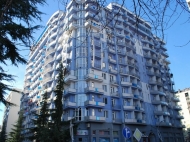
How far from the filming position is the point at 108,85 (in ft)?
102

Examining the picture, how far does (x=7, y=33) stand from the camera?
6.17 meters

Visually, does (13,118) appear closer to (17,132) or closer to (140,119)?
(17,132)

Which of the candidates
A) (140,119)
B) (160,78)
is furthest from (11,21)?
(160,78)

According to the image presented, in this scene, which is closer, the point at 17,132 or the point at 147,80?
the point at 17,132

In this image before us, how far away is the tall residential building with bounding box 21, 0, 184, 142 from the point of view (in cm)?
2728

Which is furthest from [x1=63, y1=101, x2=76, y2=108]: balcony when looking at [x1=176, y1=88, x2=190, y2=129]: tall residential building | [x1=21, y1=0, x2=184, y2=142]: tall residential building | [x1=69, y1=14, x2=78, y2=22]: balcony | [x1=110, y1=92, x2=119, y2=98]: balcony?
[x1=176, y1=88, x2=190, y2=129]: tall residential building

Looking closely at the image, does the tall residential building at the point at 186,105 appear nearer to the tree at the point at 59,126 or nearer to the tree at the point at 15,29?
the tree at the point at 59,126

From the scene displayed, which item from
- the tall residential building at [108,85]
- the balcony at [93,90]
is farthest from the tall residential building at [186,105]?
the balcony at [93,90]

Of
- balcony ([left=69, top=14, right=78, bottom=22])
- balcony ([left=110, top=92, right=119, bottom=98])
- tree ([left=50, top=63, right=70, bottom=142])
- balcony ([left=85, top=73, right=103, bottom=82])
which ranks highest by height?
balcony ([left=69, top=14, right=78, bottom=22])

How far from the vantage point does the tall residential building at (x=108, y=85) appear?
89.5 ft

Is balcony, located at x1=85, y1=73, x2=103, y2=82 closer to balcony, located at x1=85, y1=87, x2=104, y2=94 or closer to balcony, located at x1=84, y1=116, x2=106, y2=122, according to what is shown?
balcony, located at x1=85, y1=87, x2=104, y2=94

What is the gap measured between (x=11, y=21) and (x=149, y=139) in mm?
34364

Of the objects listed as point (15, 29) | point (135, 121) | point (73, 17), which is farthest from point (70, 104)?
point (15, 29)

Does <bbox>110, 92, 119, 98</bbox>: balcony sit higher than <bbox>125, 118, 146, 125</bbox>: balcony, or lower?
higher
